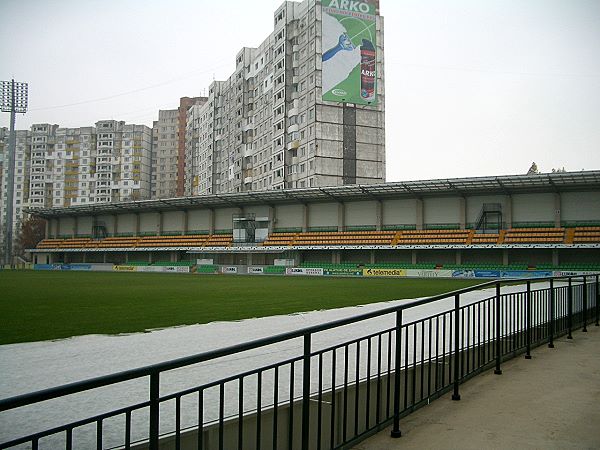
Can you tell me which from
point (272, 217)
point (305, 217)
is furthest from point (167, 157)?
point (305, 217)

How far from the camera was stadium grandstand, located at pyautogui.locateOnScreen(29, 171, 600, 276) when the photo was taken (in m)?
48.1

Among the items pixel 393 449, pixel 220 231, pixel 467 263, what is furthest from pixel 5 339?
pixel 220 231

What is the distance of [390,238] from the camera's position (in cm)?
5531

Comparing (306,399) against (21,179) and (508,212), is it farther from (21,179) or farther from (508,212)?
(21,179)

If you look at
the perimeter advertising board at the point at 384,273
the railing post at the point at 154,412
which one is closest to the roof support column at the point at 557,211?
the perimeter advertising board at the point at 384,273

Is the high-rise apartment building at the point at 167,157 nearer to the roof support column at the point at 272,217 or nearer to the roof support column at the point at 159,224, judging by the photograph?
the roof support column at the point at 159,224

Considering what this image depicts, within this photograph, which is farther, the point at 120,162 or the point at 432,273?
the point at 120,162

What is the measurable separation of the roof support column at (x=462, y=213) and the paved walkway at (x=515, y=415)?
4742cm

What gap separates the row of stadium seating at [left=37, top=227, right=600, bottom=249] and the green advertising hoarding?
24344mm

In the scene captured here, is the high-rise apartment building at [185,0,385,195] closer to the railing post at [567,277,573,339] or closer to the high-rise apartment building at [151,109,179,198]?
the high-rise apartment building at [151,109,179,198]

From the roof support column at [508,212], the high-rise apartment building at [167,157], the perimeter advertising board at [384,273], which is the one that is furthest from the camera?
the high-rise apartment building at [167,157]

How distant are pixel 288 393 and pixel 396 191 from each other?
51.2m

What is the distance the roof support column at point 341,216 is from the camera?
60.8 m

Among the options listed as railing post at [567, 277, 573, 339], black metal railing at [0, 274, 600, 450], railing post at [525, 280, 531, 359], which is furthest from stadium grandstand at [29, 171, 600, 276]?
black metal railing at [0, 274, 600, 450]
